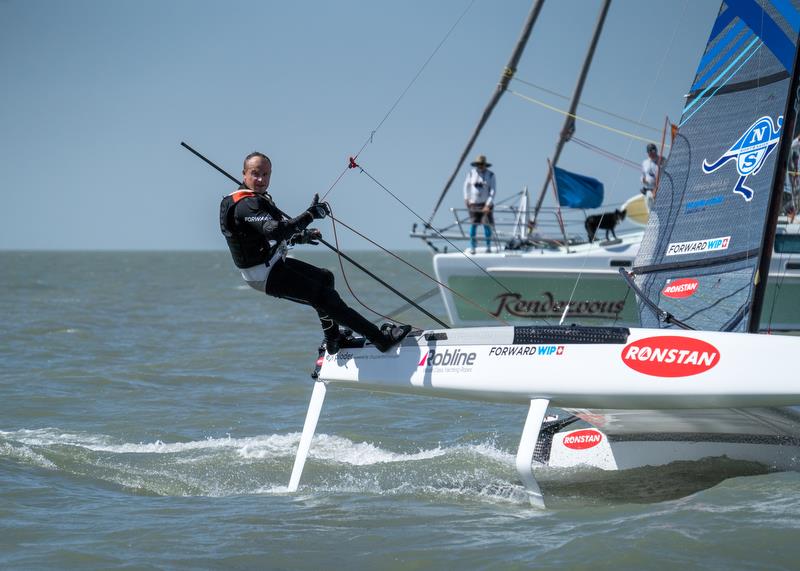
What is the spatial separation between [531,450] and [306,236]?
1624 mm

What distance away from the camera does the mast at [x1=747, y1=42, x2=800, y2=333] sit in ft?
19.9

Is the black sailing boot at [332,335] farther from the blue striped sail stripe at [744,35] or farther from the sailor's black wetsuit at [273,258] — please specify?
the blue striped sail stripe at [744,35]

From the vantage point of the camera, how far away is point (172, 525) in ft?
16.0

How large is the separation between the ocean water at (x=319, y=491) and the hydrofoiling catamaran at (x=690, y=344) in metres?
0.27

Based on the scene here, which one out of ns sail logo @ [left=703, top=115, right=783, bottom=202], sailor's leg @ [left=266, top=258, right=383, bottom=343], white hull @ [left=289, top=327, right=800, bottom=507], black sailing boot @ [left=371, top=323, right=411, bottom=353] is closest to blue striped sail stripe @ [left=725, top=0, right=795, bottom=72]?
ns sail logo @ [left=703, top=115, right=783, bottom=202]

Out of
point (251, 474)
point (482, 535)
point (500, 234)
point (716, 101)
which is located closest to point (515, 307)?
point (500, 234)

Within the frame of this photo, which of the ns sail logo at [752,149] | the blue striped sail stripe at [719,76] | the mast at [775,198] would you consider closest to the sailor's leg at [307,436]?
the mast at [775,198]

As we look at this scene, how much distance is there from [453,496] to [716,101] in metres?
3.36

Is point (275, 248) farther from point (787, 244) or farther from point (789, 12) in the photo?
point (787, 244)

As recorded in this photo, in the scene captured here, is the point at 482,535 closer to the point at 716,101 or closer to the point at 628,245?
the point at 716,101

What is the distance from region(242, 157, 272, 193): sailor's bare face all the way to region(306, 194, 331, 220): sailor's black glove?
0.40 metres

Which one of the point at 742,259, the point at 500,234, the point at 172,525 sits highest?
the point at 500,234

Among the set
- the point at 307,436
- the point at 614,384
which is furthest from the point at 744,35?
the point at 307,436

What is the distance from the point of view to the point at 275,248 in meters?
5.51
